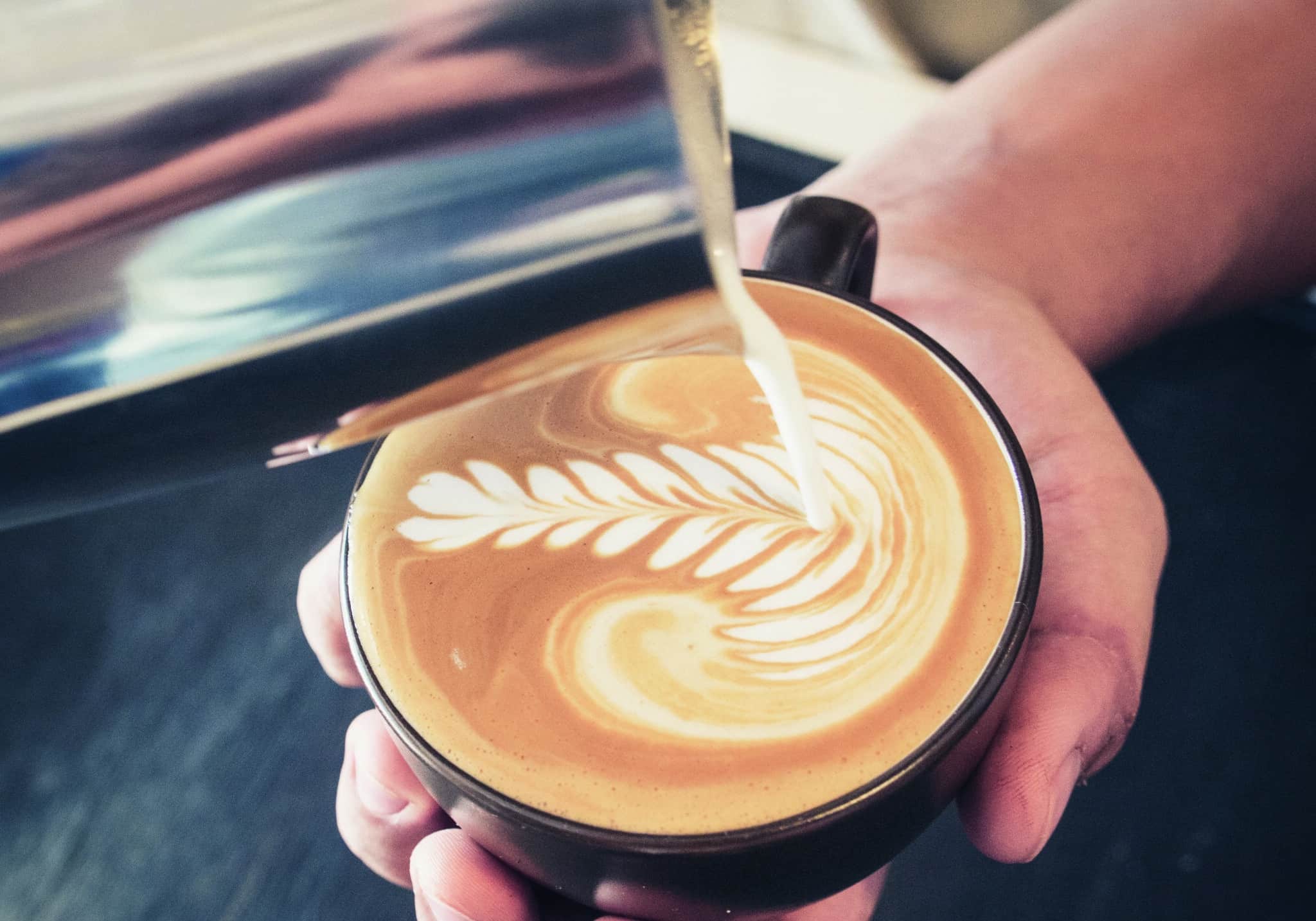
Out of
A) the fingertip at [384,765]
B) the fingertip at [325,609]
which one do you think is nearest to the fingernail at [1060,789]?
the fingertip at [384,765]

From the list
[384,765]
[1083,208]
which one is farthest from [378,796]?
[1083,208]

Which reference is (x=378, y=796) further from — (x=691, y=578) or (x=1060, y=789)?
(x=1060, y=789)

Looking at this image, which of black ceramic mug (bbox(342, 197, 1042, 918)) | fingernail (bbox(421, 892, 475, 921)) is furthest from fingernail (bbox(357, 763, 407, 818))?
black ceramic mug (bbox(342, 197, 1042, 918))

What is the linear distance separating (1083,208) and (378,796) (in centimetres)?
95

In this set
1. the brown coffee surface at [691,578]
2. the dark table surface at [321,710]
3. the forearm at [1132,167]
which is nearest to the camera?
the brown coffee surface at [691,578]

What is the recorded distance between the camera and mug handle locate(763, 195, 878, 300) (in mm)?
810

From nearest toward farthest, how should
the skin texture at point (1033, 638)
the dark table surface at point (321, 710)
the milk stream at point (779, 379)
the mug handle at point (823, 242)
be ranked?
the milk stream at point (779, 379) → the skin texture at point (1033, 638) → the mug handle at point (823, 242) → the dark table surface at point (321, 710)

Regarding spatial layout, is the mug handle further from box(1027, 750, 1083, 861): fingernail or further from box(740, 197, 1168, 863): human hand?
box(1027, 750, 1083, 861): fingernail

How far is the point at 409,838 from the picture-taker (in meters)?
0.88

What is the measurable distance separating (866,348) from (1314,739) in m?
0.69

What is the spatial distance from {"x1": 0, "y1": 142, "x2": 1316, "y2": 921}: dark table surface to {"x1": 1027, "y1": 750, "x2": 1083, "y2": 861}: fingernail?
0.32m

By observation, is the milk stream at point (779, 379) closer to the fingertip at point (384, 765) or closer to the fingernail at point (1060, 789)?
the fingernail at point (1060, 789)

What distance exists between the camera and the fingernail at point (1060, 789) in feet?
2.29

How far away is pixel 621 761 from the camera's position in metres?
0.59
